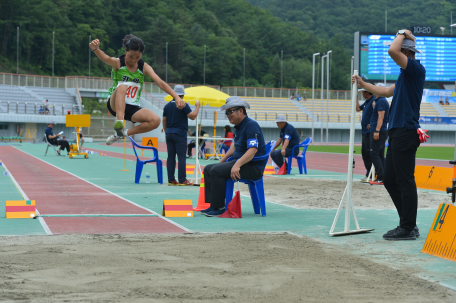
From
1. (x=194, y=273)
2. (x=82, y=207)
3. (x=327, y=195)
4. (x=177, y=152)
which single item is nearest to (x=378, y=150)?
A: (x=327, y=195)

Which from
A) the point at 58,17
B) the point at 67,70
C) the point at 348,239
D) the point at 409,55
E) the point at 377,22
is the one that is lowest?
the point at 348,239

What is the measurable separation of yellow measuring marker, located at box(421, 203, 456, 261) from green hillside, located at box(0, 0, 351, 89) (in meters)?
78.4

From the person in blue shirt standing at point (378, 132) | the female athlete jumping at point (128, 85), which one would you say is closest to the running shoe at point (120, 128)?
the female athlete jumping at point (128, 85)

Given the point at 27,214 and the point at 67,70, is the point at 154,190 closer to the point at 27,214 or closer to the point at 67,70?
the point at 27,214

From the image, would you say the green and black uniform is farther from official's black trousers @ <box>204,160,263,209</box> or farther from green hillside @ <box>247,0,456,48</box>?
green hillside @ <box>247,0,456,48</box>

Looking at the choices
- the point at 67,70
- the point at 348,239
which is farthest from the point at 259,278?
the point at 67,70

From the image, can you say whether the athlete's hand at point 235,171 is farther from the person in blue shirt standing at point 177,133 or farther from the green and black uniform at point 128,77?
the person in blue shirt standing at point 177,133

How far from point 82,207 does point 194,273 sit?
441 cm

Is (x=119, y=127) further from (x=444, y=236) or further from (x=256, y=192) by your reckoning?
(x=444, y=236)

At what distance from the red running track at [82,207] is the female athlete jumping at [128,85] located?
1.21 metres

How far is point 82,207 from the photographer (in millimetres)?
8102

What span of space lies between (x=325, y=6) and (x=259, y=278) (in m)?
150

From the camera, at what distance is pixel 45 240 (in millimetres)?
5402

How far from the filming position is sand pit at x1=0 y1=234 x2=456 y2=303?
139 inches
